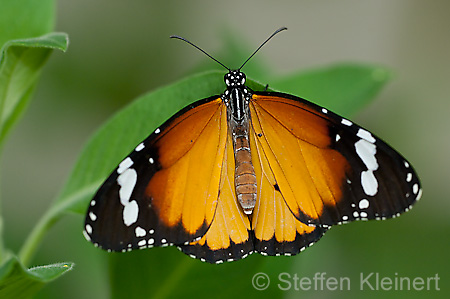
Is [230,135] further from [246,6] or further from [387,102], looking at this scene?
[246,6]

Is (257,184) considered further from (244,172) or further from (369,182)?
(369,182)

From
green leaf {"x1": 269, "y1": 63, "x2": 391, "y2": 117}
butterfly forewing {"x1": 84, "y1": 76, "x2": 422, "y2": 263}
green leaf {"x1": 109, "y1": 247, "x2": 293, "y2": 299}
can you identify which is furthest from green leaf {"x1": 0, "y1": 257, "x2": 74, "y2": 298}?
green leaf {"x1": 269, "y1": 63, "x2": 391, "y2": 117}

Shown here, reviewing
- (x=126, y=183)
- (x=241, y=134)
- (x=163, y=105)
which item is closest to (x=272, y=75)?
(x=241, y=134)

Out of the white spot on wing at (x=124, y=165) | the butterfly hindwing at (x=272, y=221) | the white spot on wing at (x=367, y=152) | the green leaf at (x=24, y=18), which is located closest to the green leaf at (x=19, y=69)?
the green leaf at (x=24, y=18)

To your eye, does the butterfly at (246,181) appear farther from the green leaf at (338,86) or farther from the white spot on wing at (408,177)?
the green leaf at (338,86)

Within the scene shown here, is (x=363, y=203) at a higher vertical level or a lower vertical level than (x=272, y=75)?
lower
